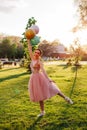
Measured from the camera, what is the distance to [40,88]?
342 inches

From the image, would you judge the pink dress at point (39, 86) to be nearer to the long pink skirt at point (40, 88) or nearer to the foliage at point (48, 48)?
the long pink skirt at point (40, 88)

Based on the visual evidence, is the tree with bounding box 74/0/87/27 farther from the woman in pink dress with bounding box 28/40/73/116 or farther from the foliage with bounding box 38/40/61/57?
the foliage with bounding box 38/40/61/57

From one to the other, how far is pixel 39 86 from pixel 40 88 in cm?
7

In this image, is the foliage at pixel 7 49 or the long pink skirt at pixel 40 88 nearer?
the long pink skirt at pixel 40 88

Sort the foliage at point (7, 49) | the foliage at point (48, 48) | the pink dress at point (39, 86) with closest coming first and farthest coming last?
the pink dress at point (39, 86)
the foliage at point (7, 49)
the foliage at point (48, 48)

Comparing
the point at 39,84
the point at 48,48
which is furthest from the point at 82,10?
the point at 48,48

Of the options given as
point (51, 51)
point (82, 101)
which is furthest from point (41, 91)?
point (51, 51)

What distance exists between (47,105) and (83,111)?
72.8 inches

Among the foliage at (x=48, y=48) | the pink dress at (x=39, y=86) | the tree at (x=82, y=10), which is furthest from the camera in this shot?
the foliage at (x=48, y=48)

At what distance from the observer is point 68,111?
376 inches

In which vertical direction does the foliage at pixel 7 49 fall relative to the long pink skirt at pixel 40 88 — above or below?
above

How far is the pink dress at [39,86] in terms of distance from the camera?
8688 mm

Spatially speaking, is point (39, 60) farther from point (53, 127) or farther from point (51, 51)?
point (51, 51)

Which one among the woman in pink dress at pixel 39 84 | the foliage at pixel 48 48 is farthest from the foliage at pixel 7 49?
the woman in pink dress at pixel 39 84
